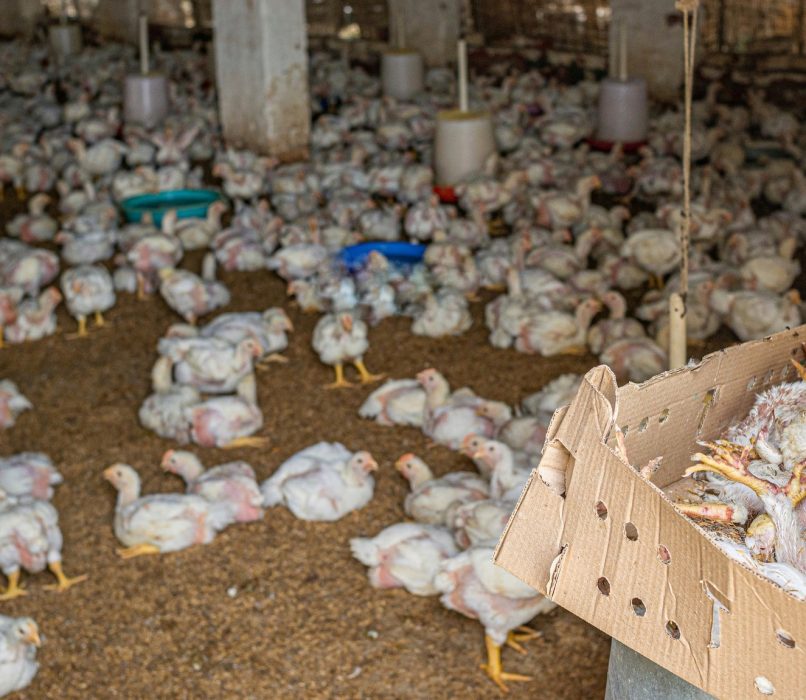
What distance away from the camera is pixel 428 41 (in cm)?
1410

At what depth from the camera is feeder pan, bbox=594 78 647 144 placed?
1003 centimetres

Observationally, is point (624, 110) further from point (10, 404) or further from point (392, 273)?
point (10, 404)

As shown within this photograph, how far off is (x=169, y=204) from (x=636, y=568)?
797 cm

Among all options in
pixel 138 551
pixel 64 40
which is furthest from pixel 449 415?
pixel 64 40

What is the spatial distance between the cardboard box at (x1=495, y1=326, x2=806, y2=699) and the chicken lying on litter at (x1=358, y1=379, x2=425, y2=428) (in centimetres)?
350

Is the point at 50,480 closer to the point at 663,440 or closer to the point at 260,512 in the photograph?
the point at 260,512

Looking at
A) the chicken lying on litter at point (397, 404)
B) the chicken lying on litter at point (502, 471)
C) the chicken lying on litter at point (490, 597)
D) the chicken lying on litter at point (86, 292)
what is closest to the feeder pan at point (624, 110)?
the chicken lying on litter at point (86, 292)

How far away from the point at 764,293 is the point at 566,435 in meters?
4.60

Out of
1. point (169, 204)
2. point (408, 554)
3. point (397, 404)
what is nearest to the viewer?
point (408, 554)

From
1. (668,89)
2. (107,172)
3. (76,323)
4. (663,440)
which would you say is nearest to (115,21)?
(107,172)

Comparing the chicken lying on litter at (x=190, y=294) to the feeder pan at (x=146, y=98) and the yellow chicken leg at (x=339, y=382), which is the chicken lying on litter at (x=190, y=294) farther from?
the feeder pan at (x=146, y=98)

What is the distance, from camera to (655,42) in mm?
11312

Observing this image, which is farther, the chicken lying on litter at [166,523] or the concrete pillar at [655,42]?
the concrete pillar at [655,42]

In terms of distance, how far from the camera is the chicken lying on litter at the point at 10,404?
5.59 meters
